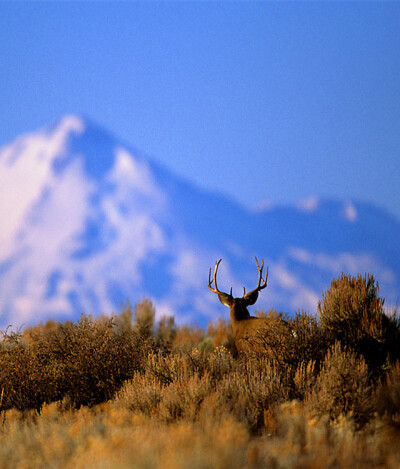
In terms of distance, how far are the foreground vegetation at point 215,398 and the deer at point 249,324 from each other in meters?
0.11

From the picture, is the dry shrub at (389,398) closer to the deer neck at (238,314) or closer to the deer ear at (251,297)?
the deer neck at (238,314)

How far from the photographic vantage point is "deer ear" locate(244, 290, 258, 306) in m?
12.7

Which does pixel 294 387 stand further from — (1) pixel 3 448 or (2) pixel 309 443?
(1) pixel 3 448

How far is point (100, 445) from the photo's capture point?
204 inches

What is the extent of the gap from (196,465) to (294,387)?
165 inches

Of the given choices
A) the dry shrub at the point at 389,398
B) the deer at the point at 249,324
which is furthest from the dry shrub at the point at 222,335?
the dry shrub at the point at 389,398

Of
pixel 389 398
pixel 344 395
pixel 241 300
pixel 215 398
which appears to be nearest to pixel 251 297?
pixel 241 300

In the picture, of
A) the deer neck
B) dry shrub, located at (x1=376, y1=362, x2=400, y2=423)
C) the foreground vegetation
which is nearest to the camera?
the foreground vegetation

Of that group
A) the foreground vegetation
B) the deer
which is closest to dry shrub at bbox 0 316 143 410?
the foreground vegetation

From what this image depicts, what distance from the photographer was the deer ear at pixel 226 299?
12670 millimetres

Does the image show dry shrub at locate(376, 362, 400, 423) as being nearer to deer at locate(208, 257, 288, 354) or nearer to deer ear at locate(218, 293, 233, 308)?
deer at locate(208, 257, 288, 354)

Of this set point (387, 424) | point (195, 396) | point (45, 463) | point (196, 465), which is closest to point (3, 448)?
point (45, 463)

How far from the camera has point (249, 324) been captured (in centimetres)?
1185

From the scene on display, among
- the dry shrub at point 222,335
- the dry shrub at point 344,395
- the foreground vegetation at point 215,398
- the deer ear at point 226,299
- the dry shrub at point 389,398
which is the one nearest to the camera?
the foreground vegetation at point 215,398
